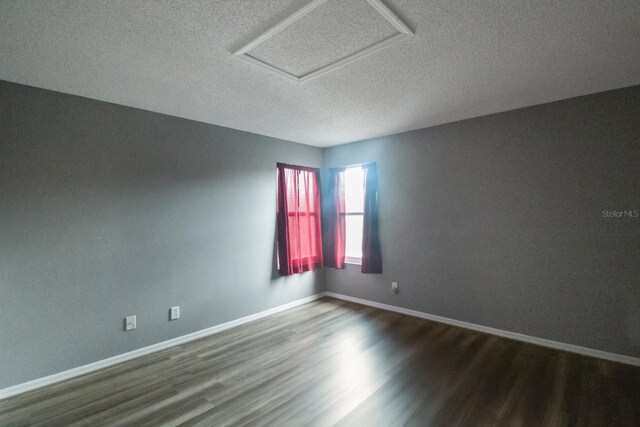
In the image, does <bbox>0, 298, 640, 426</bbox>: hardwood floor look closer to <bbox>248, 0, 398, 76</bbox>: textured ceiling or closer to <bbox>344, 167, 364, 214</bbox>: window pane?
<bbox>344, 167, 364, 214</bbox>: window pane

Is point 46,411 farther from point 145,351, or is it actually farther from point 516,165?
point 516,165

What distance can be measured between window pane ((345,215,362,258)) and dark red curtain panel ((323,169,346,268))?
4.1 inches

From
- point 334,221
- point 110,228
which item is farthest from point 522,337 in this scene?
point 110,228

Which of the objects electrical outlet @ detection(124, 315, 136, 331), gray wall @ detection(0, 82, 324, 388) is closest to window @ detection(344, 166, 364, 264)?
gray wall @ detection(0, 82, 324, 388)

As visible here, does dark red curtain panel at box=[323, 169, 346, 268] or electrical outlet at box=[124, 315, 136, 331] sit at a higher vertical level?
dark red curtain panel at box=[323, 169, 346, 268]

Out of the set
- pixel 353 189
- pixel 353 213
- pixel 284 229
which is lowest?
pixel 284 229

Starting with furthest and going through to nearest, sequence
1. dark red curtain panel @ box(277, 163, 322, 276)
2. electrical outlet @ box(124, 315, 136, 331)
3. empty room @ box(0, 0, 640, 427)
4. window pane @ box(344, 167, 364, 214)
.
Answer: window pane @ box(344, 167, 364, 214)
dark red curtain panel @ box(277, 163, 322, 276)
electrical outlet @ box(124, 315, 136, 331)
empty room @ box(0, 0, 640, 427)

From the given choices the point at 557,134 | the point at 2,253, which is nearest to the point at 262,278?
the point at 2,253

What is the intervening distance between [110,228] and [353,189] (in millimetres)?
3247

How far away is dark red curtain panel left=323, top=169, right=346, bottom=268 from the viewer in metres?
4.65

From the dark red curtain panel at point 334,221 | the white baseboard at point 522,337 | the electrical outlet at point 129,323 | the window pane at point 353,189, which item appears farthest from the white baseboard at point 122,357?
the window pane at point 353,189

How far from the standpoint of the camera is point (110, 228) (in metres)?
2.75

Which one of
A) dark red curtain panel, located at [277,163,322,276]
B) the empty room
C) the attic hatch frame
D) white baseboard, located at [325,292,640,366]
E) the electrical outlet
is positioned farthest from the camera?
dark red curtain panel, located at [277,163,322,276]

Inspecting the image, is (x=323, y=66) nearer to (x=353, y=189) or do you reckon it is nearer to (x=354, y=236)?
(x=353, y=189)
